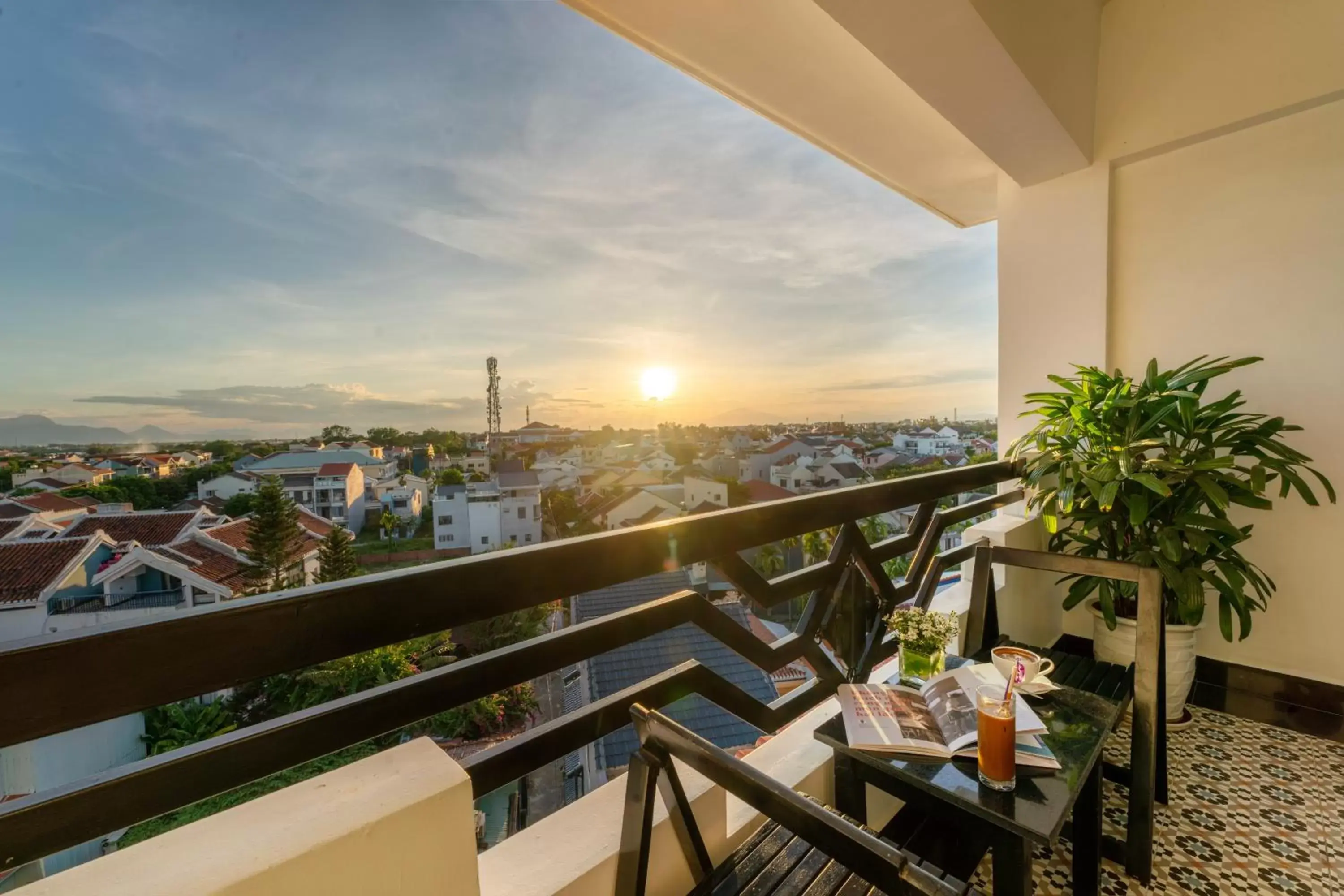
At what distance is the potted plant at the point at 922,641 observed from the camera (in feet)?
4.72

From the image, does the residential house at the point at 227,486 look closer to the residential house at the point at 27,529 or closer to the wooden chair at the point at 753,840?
the residential house at the point at 27,529

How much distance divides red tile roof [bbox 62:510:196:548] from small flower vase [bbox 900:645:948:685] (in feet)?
6.62

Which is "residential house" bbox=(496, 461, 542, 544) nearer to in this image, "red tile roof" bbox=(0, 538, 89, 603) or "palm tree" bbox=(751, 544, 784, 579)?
"palm tree" bbox=(751, 544, 784, 579)

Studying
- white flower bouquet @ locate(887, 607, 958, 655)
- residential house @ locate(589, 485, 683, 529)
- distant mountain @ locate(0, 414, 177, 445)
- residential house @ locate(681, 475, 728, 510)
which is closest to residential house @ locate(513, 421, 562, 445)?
residential house @ locate(589, 485, 683, 529)

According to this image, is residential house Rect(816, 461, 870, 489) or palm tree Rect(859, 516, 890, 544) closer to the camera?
palm tree Rect(859, 516, 890, 544)

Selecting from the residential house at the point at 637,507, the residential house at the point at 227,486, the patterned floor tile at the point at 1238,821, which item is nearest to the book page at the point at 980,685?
the patterned floor tile at the point at 1238,821

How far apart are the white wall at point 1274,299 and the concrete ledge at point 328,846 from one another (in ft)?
11.5

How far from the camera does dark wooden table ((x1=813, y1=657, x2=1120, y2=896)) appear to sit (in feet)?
3.28

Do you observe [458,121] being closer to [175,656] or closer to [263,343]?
[263,343]

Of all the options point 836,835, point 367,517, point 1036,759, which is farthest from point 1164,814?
point 367,517

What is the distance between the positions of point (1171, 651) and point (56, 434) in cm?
412

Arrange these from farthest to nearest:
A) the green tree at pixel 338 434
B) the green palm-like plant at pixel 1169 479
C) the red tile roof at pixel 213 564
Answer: the green tree at pixel 338 434 → the green palm-like plant at pixel 1169 479 → the red tile roof at pixel 213 564

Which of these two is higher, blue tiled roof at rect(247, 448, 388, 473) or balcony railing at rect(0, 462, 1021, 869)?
blue tiled roof at rect(247, 448, 388, 473)

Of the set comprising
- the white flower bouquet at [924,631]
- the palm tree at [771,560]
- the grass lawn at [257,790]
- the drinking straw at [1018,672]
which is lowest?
the grass lawn at [257,790]
